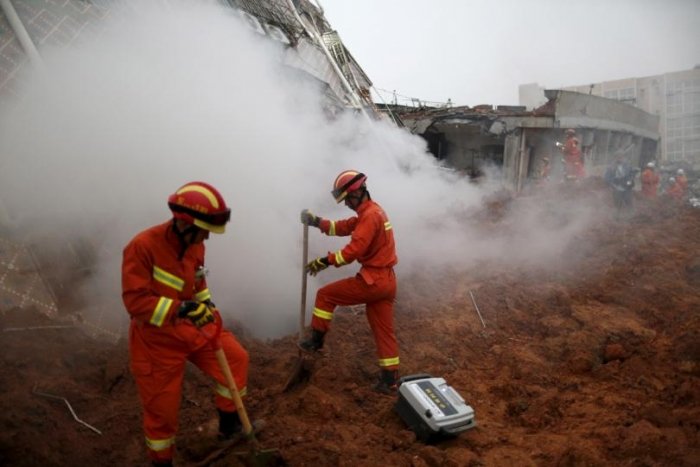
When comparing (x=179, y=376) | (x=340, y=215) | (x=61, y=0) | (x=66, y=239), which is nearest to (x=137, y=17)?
(x=61, y=0)

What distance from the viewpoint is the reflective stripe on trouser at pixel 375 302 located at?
3.88 metres

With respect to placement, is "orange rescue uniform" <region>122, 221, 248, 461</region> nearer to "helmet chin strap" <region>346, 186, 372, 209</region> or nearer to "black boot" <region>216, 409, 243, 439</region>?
"black boot" <region>216, 409, 243, 439</region>

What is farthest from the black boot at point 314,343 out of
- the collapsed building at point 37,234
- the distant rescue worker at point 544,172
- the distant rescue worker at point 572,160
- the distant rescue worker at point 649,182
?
the distant rescue worker at point 649,182

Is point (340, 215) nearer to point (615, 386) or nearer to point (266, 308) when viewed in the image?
point (266, 308)

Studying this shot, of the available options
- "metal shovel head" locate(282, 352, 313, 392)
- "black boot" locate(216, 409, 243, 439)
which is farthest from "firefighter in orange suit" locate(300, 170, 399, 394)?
"black boot" locate(216, 409, 243, 439)

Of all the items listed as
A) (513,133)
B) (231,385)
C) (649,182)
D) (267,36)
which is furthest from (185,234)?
(649,182)

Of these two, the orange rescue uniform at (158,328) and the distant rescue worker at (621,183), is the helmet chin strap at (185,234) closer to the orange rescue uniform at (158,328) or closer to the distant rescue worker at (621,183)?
the orange rescue uniform at (158,328)

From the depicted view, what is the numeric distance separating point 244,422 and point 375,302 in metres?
1.58

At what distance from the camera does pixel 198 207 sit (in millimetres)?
2537

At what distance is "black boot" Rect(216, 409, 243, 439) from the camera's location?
3.05 metres

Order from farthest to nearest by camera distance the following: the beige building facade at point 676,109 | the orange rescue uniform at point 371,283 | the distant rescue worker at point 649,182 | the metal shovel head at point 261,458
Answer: the beige building facade at point 676,109 < the distant rescue worker at point 649,182 < the orange rescue uniform at point 371,283 < the metal shovel head at point 261,458

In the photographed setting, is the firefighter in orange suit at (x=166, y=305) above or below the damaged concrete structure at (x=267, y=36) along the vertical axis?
below

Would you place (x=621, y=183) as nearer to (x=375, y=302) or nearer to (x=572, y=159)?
(x=572, y=159)

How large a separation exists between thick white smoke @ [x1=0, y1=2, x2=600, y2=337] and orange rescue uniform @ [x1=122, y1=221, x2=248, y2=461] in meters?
2.02
